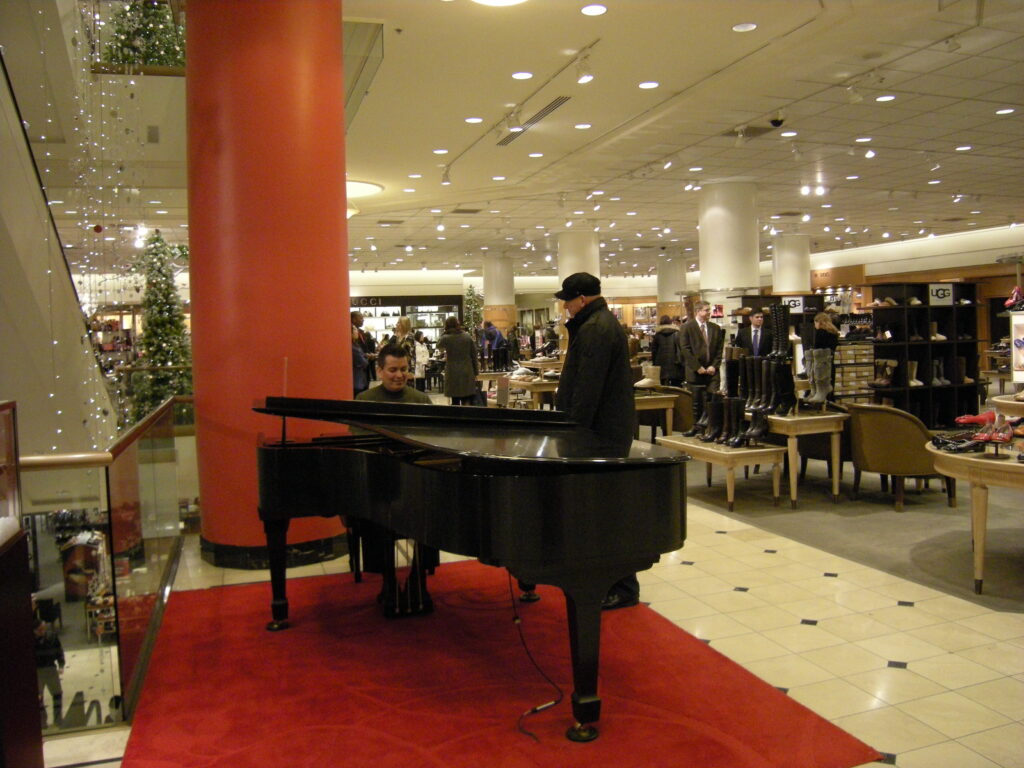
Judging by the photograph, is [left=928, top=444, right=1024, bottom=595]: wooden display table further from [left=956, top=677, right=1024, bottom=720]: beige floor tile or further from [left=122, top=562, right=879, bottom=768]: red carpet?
[left=122, top=562, right=879, bottom=768]: red carpet

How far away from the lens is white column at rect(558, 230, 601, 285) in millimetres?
19156

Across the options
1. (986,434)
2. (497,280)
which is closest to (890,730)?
(986,434)

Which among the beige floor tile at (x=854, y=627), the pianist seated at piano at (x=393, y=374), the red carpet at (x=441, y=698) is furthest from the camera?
the pianist seated at piano at (x=393, y=374)

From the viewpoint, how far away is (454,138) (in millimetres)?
10234

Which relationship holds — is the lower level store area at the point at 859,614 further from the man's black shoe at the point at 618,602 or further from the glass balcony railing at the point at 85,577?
the man's black shoe at the point at 618,602

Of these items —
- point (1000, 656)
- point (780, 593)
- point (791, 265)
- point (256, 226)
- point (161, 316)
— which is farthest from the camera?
point (791, 265)

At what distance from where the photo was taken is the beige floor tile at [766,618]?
4129 millimetres

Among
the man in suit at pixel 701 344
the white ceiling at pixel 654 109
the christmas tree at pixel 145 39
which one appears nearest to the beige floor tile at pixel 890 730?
the white ceiling at pixel 654 109

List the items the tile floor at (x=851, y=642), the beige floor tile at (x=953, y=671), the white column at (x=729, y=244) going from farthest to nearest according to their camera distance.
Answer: the white column at (x=729, y=244), the beige floor tile at (x=953, y=671), the tile floor at (x=851, y=642)

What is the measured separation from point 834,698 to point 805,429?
11.6 feet

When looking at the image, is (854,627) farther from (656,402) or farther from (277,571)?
(656,402)

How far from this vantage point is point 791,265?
2061 cm

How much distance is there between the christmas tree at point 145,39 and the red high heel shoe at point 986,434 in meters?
7.44

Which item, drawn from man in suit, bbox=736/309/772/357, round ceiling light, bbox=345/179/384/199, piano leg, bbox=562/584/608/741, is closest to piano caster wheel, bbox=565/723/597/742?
piano leg, bbox=562/584/608/741
